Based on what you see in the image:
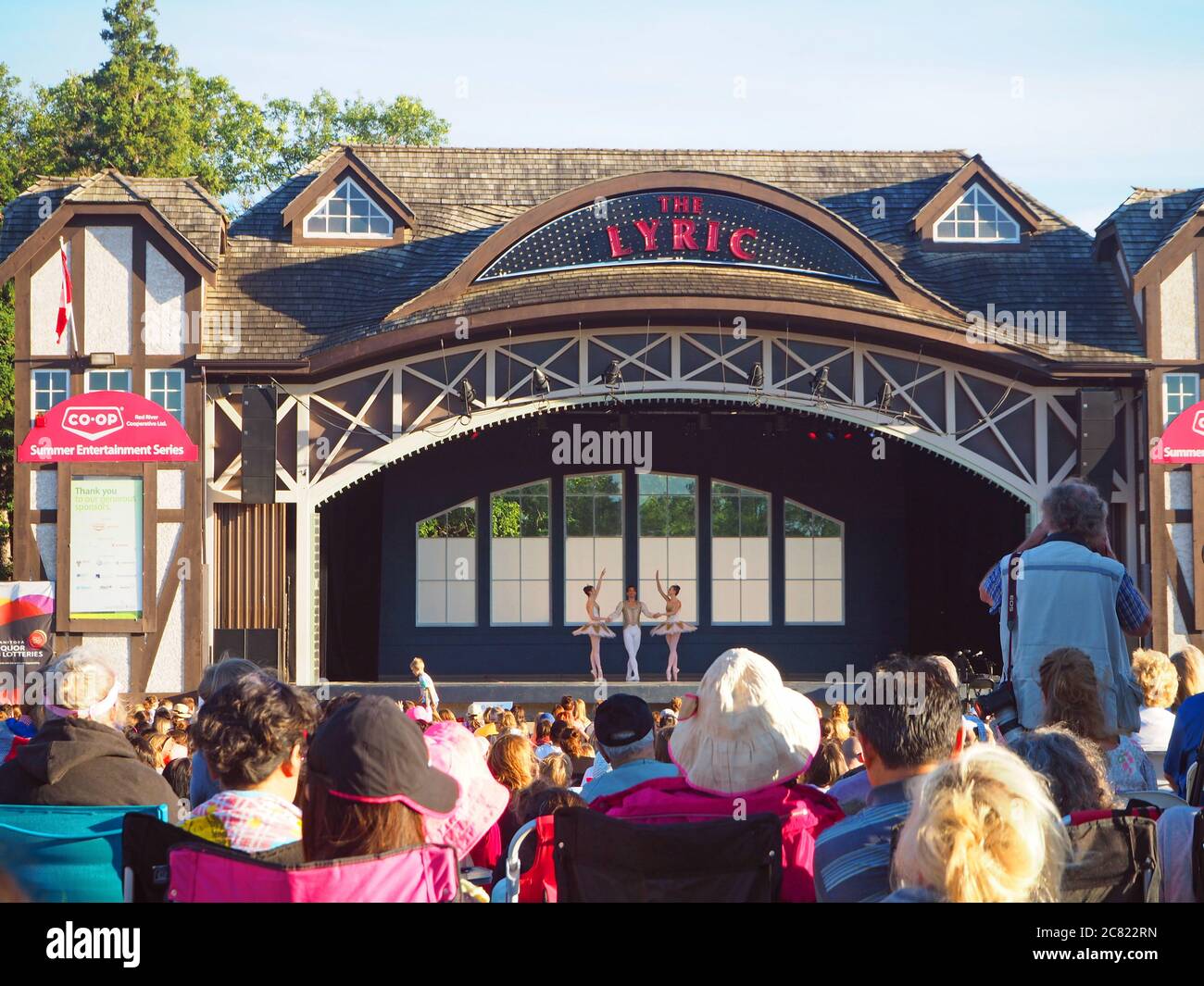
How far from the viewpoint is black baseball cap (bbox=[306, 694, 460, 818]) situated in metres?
3.20

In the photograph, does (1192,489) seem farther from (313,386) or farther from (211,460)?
(211,460)

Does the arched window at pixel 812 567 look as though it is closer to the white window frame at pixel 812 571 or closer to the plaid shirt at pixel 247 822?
the white window frame at pixel 812 571

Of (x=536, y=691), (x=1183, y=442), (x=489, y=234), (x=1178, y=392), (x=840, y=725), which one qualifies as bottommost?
(x=536, y=691)

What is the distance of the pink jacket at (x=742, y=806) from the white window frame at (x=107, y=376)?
48.1 ft

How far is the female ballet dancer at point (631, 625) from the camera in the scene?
63.6 feet

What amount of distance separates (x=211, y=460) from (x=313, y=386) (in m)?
1.58

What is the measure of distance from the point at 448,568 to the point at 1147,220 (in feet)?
36.3

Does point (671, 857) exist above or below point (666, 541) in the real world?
below

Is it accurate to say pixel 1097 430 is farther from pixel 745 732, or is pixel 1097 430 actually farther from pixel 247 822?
pixel 247 822

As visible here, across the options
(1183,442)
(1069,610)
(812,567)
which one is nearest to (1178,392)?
(1183,442)

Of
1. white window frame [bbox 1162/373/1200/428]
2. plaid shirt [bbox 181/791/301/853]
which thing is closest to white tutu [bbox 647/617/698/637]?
white window frame [bbox 1162/373/1200/428]

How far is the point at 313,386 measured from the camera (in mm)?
17375

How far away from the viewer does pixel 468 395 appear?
17000 mm

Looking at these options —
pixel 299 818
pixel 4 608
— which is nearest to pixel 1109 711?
pixel 299 818
